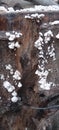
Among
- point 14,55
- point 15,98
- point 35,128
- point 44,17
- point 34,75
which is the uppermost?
point 44,17

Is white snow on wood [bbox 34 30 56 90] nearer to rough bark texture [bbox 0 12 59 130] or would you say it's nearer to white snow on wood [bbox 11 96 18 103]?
rough bark texture [bbox 0 12 59 130]

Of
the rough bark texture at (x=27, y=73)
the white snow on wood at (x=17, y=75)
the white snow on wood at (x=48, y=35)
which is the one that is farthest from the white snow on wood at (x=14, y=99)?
the white snow on wood at (x=48, y=35)

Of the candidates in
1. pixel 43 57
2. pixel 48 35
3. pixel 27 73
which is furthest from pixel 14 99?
pixel 48 35

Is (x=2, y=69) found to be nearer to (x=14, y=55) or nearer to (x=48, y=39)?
(x=14, y=55)

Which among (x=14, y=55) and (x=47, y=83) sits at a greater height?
(x=14, y=55)

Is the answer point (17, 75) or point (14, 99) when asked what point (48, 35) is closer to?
point (17, 75)

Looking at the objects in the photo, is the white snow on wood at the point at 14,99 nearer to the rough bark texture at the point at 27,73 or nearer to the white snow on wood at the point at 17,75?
the rough bark texture at the point at 27,73

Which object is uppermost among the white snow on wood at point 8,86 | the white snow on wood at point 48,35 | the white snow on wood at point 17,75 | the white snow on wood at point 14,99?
the white snow on wood at point 48,35

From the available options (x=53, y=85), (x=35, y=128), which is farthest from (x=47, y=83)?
(x=35, y=128)
